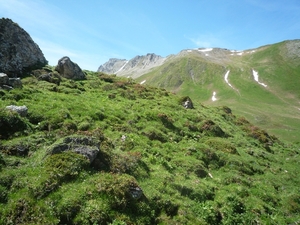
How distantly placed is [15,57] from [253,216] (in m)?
39.9

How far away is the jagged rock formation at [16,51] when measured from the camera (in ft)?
114

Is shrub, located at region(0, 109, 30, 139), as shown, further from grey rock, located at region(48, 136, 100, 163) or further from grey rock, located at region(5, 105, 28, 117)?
grey rock, located at region(48, 136, 100, 163)

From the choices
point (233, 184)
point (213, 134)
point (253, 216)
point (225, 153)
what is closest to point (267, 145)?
point (213, 134)

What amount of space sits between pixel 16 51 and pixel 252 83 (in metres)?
127

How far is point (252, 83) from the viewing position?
134 metres

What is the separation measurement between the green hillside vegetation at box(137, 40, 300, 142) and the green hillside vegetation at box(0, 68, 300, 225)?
3842 cm

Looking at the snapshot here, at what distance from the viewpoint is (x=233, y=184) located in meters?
20.9

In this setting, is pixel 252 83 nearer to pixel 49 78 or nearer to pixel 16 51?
pixel 49 78

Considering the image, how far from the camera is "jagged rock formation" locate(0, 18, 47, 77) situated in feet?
114

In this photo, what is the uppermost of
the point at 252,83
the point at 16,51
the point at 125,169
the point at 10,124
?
the point at 16,51

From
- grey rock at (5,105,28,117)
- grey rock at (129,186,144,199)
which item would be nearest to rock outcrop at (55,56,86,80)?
grey rock at (5,105,28,117)

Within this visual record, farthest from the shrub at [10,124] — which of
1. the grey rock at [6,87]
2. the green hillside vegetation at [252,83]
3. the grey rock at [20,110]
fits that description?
the green hillside vegetation at [252,83]

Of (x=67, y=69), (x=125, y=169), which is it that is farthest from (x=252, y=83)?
(x=125, y=169)

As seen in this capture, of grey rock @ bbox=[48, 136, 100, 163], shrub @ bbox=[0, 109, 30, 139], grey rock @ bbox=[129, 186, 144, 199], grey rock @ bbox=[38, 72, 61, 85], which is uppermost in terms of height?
grey rock @ bbox=[38, 72, 61, 85]
